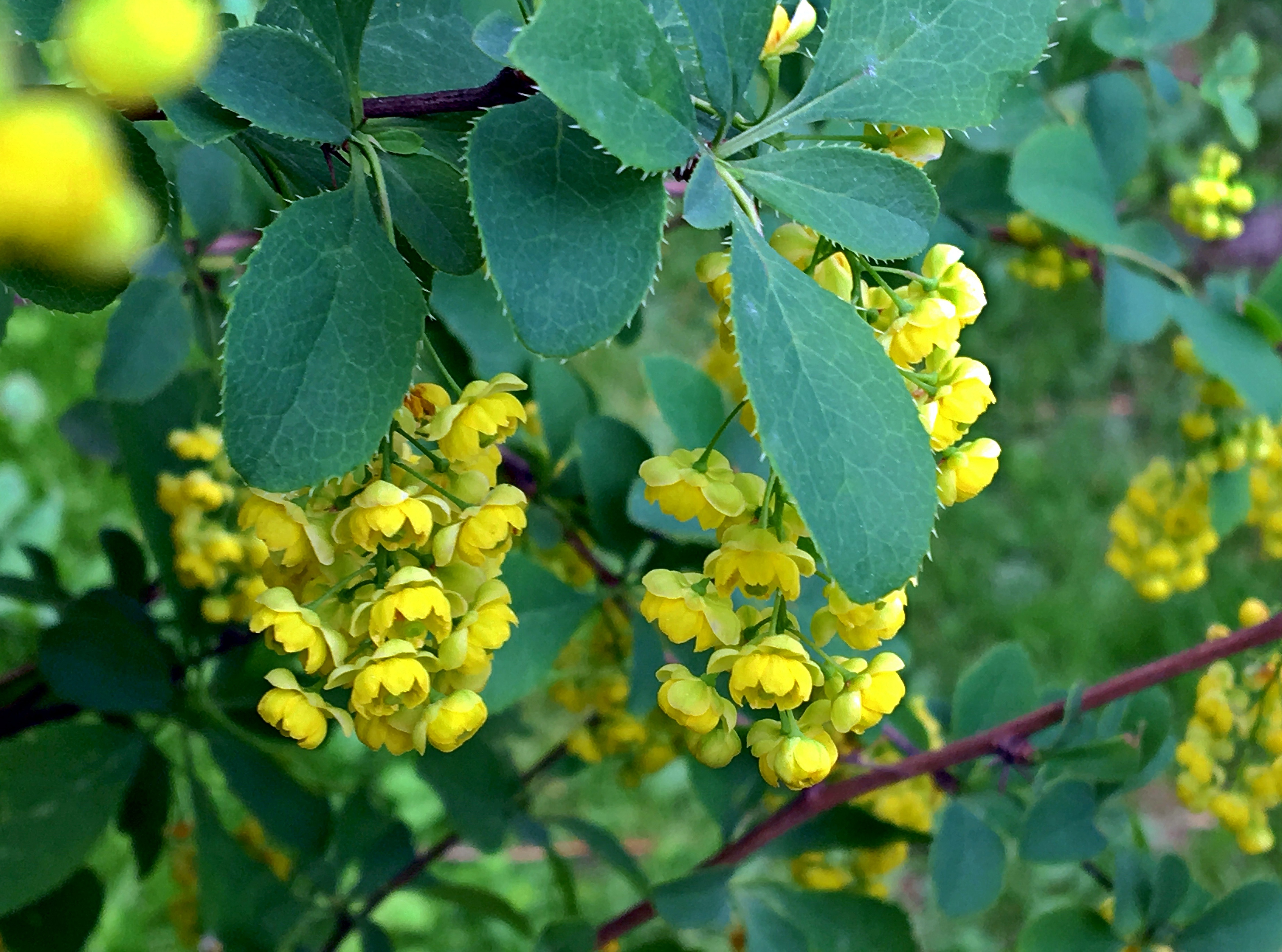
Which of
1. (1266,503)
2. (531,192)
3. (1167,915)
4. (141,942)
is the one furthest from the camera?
(141,942)

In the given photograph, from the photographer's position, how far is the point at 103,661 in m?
0.94

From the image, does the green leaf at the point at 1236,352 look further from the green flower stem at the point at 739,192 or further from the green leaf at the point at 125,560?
the green leaf at the point at 125,560

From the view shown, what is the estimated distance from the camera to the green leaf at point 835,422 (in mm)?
455

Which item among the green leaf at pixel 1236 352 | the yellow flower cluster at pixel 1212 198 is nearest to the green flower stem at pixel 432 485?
the green leaf at pixel 1236 352

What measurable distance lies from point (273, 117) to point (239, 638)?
0.66m

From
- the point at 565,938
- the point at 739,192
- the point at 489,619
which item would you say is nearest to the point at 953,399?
the point at 739,192

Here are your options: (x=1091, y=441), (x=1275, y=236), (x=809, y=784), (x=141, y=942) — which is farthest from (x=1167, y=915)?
(x=1275, y=236)

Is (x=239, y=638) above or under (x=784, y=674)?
under

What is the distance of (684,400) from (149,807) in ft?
1.96

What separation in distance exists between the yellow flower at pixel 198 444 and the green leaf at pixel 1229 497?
1.07 m

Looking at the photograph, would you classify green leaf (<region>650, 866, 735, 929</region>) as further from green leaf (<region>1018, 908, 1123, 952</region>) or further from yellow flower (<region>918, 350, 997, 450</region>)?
yellow flower (<region>918, 350, 997, 450</region>)

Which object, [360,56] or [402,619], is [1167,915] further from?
[360,56]

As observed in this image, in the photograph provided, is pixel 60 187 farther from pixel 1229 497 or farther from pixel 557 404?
pixel 1229 497

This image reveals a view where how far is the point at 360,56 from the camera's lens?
0.57 m
